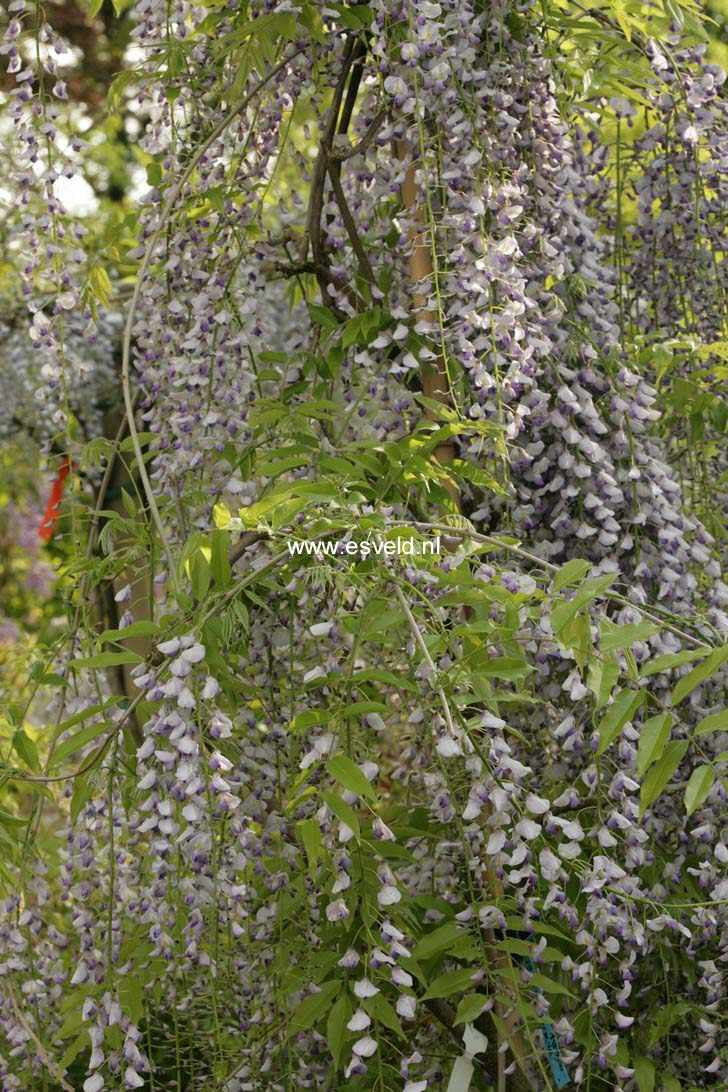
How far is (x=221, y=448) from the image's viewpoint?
1.74 m

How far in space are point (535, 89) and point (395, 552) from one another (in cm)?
76

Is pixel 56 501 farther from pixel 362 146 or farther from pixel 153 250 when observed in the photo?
pixel 362 146

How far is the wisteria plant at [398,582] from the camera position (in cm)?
131

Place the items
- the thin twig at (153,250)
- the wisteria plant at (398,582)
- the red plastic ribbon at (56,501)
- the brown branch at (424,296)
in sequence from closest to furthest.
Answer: the wisteria plant at (398,582) < the thin twig at (153,250) < the brown branch at (424,296) < the red plastic ribbon at (56,501)

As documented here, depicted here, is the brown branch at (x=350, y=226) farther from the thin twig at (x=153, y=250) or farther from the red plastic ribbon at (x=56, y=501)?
the red plastic ribbon at (x=56, y=501)

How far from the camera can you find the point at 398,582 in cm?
128

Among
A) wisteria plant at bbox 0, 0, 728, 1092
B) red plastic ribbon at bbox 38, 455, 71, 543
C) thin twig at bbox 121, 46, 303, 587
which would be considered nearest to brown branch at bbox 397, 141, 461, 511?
wisteria plant at bbox 0, 0, 728, 1092

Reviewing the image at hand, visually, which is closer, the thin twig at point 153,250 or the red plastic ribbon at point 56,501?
the thin twig at point 153,250

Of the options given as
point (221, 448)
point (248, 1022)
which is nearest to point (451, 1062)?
point (248, 1022)

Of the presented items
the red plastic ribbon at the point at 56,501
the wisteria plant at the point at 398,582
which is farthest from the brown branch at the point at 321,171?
the red plastic ribbon at the point at 56,501

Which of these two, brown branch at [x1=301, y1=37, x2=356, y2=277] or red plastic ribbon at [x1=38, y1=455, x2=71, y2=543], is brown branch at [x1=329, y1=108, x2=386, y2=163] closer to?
brown branch at [x1=301, y1=37, x2=356, y2=277]

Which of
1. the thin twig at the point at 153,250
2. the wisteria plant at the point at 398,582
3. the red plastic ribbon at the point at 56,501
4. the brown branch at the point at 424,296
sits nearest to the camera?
the wisteria plant at the point at 398,582

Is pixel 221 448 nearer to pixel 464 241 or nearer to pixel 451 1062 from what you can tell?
pixel 464 241

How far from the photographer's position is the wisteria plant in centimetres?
131
